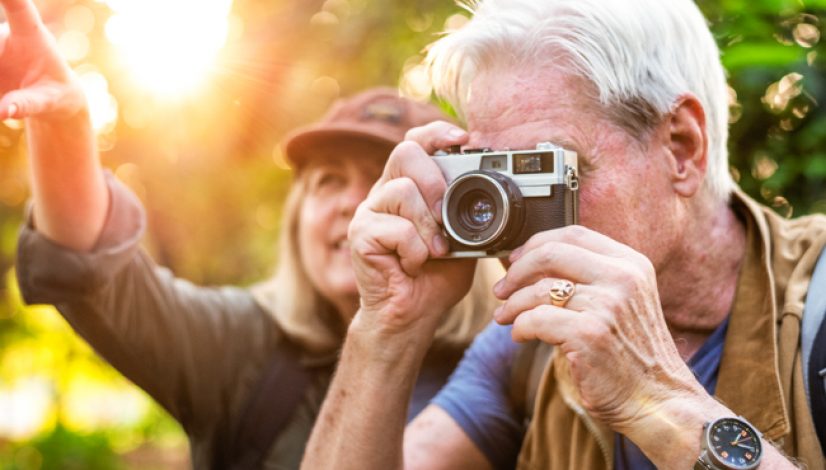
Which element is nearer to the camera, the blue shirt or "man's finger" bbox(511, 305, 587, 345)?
"man's finger" bbox(511, 305, 587, 345)

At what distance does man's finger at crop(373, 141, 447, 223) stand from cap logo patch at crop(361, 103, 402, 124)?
3.68 ft

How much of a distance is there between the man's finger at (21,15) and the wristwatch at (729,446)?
159cm

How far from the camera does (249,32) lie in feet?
16.2

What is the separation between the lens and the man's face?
78.2 inches

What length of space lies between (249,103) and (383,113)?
2396mm

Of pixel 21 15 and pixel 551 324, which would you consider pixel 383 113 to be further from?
pixel 551 324

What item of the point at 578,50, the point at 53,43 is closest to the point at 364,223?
the point at 578,50

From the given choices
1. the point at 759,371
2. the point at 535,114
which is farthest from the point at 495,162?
the point at 759,371

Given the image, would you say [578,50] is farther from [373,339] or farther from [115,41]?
[115,41]

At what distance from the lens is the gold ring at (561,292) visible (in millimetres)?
1688

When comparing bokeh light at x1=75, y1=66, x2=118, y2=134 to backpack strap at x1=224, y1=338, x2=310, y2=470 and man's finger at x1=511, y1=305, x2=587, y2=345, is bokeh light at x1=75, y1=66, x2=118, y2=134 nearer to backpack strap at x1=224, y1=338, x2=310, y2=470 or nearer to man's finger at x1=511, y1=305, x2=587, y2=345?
backpack strap at x1=224, y1=338, x2=310, y2=470

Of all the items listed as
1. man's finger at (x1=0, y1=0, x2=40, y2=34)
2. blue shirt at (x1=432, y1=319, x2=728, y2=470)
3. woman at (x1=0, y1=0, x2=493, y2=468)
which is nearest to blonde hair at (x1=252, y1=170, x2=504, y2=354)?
woman at (x1=0, y1=0, x2=493, y2=468)

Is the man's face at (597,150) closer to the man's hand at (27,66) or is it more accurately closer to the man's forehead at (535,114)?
the man's forehead at (535,114)

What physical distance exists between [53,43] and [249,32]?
9.87 feet
